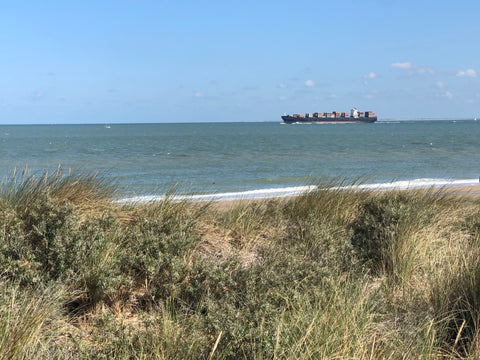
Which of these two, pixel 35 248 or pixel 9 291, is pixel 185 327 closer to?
pixel 9 291

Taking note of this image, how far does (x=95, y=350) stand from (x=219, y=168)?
80.9 ft

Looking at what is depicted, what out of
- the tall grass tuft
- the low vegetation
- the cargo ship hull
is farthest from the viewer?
the cargo ship hull

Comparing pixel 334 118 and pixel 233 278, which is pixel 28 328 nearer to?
pixel 233 278

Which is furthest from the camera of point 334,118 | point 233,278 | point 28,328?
point 334,118

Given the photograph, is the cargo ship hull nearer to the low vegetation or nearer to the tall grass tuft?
the low vegetation

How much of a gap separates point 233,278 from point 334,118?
161303 mm

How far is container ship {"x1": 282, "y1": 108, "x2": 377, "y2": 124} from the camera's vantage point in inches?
6359

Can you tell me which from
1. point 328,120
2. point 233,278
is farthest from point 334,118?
point 233,278

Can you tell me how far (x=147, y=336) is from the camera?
136 inches

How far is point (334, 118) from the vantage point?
162 m

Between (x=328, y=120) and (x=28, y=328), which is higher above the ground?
(x=328, y=120)

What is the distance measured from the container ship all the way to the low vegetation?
157 m

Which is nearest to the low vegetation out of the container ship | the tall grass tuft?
the tall grass tuft

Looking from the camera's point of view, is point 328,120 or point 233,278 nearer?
point 233,278
